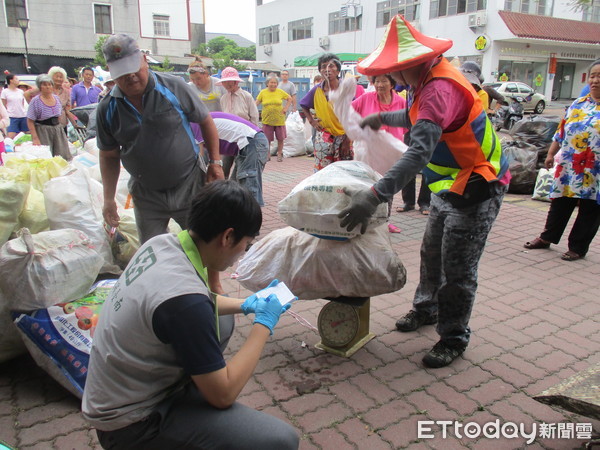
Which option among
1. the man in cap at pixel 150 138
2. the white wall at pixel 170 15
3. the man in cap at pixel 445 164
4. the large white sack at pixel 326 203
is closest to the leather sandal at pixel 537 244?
the man in cap at pixel 445 164

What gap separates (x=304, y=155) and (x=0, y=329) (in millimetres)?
8898

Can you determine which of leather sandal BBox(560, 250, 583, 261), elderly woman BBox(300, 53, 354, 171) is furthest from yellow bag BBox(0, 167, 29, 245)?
leather sandal BBox(560, 250, 583, 261)

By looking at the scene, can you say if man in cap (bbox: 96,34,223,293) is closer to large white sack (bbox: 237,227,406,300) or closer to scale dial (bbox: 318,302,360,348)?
large white sack (bbox: 237,227,406,300)

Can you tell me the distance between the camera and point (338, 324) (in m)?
2.88

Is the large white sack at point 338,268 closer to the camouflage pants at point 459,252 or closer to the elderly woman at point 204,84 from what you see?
the camouflage pants at point 459,252

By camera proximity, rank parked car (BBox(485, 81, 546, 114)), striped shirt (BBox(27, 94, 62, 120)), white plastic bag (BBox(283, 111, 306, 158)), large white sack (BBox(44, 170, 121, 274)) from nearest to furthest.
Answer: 1. large white sack (BBox(44, 170, 121, 274))
2. striped shirt (BBox(27, 94, 62, 120))
3. white plastic bag (BBox(283, 111, 306, 158))
4. parked car (BBox(485, 81, 546, 114))

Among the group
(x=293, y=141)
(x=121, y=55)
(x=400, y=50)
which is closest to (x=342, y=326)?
(x=400, y=50)

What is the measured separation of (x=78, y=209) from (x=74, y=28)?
31.6 meters

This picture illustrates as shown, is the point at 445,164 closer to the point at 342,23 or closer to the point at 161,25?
the point at 161,25

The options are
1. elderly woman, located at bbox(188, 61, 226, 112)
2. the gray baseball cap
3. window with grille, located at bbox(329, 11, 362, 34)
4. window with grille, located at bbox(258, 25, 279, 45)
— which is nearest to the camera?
the gray baseball cap

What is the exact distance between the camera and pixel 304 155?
36.2 ft

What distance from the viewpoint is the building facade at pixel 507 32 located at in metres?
27.0

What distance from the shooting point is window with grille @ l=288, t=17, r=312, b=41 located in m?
41.4

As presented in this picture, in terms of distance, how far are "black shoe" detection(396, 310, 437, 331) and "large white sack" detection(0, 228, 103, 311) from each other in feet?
6.39
